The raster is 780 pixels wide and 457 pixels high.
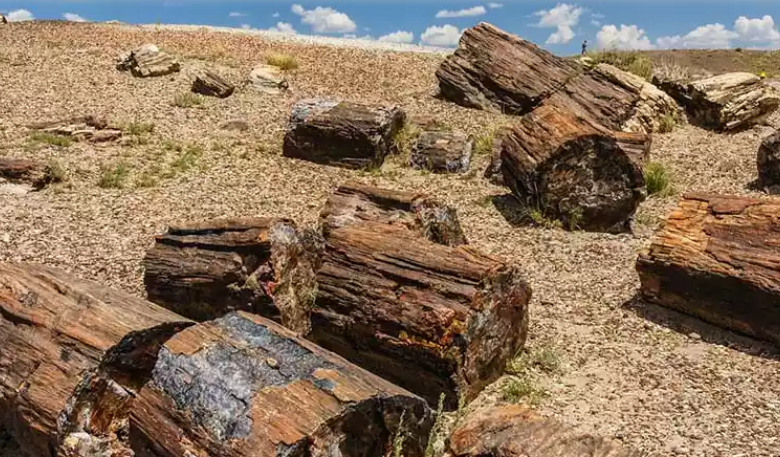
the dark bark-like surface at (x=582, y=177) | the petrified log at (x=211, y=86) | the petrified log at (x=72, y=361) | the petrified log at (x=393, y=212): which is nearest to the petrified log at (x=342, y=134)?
the dark bark-like surface at (x=582, y=177)

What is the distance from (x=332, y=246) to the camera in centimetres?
585

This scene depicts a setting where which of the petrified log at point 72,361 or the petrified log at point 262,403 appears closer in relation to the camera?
the petrified log at point 262,403

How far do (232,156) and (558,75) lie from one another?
21.0ft

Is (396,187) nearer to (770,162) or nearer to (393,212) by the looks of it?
(393,212)

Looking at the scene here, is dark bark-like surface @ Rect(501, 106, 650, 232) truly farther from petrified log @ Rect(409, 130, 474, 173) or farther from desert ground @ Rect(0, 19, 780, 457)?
petrified log @ Rect(409, 130, 474, 173)

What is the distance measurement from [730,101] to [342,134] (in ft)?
23.8

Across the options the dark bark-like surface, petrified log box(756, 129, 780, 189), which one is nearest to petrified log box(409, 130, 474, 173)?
the dark bark-like surface

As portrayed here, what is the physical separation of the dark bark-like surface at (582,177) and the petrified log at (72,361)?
5.68 metres

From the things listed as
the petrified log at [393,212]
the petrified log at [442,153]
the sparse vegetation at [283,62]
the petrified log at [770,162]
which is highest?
the sparse vegetation at [283,62]

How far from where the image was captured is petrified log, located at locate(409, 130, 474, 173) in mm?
11000

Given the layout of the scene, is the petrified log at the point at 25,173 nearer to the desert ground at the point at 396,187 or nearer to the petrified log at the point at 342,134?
the desert ground at the point at 396,187

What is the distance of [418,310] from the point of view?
17.0 feet

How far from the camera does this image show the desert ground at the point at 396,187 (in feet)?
17.7

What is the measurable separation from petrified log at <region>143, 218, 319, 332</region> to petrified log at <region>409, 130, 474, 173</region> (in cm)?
511
